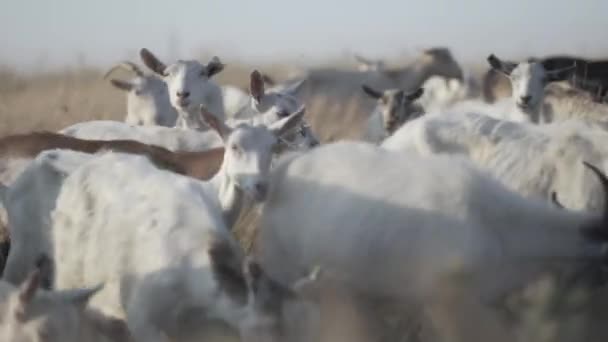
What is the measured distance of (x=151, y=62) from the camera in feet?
37.6

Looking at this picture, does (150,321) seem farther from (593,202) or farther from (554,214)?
(593,202)

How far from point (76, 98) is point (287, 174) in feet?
39.4

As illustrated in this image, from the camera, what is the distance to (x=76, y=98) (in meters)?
18.1

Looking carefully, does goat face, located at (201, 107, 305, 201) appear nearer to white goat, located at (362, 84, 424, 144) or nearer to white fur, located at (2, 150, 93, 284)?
white fur, located at (2, 150, 93, 284)

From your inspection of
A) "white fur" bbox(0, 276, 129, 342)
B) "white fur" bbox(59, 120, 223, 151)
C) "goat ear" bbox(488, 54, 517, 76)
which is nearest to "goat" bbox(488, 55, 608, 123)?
"goat ear" bbox(488, 54, 517, 76)

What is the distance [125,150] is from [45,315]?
125 inches

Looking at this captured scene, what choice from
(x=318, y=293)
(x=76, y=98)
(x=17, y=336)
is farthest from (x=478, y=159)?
(x=76, y=98)

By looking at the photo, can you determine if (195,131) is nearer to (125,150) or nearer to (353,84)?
(125,150)

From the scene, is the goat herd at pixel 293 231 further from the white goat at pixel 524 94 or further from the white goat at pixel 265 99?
the white goat at pixel 524 94

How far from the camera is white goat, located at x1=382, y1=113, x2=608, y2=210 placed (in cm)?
767

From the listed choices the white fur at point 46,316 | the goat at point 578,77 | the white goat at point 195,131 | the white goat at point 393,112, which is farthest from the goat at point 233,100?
the white fur at point 46,316

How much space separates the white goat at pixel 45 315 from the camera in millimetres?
5199

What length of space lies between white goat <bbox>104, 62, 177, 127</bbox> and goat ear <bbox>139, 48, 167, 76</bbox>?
4.45 ft

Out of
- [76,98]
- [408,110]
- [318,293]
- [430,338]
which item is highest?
[318,293]
